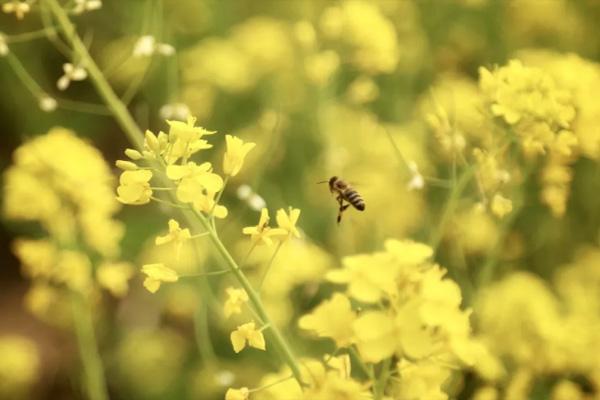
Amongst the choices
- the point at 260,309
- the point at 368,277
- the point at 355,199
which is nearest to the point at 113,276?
the point at 355,199

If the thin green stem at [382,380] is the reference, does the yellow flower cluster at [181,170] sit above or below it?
above

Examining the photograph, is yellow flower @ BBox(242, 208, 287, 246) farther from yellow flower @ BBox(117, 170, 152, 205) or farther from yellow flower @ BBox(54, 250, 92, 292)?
yellow flower @ BBox(54, 250, 92, 292)

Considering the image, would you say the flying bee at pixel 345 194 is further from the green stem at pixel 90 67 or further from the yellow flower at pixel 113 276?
the yellow flower at pixel 113 276

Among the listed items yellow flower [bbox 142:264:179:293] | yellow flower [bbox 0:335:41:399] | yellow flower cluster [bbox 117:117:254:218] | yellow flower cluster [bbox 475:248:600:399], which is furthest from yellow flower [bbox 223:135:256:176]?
yellow flower [bbox 0:335:41:399]

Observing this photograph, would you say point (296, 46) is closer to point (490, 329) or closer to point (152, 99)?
point (152, 99)

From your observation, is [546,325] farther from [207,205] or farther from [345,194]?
[207,205]

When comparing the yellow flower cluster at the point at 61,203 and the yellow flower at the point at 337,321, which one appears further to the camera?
the yellow flower cluster at the point at 61,203

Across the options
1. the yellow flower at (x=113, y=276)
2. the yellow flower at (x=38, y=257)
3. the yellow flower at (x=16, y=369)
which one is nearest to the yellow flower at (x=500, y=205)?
the yellow flower at (x=113, y=276)
